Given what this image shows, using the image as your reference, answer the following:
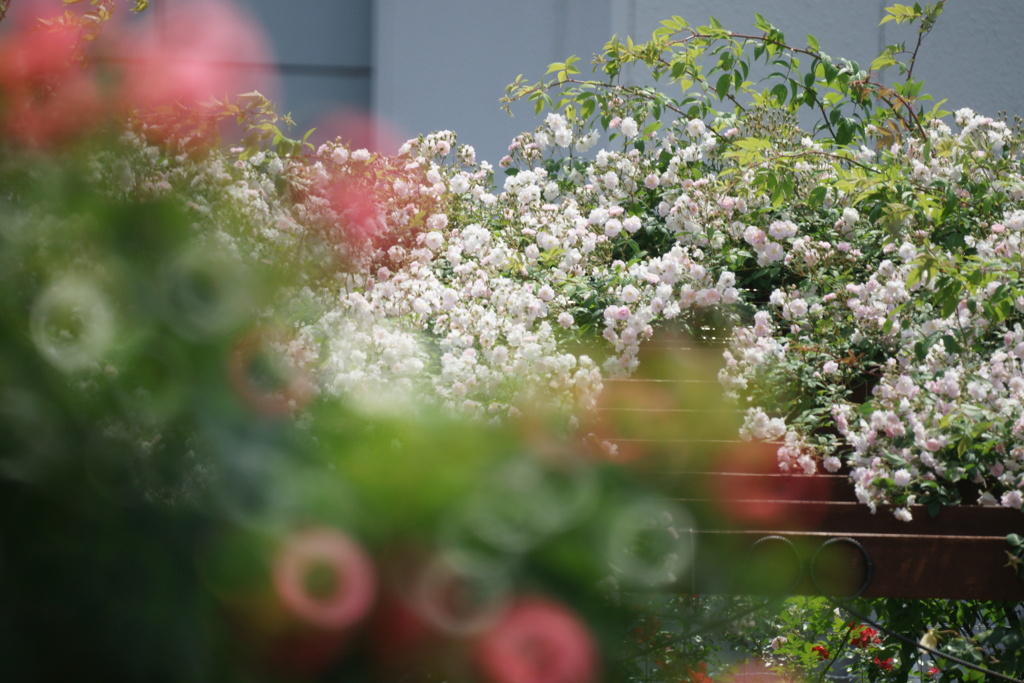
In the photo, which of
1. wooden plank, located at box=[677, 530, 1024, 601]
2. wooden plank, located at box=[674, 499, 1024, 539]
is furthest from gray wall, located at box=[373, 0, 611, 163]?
wooden plank, located at box=[677, 530, 1024, 601]

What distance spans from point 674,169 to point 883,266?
116 cm

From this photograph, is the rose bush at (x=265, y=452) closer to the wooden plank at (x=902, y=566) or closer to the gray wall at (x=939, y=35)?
the wooden plank at (x=902, y=566)

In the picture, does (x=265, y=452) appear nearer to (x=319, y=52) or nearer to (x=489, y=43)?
(x=489, y=43)

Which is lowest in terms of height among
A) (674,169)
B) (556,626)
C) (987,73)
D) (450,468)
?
(556,626)

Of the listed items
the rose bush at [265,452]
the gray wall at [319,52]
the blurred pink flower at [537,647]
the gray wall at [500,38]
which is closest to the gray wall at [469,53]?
the gray wall at [500,38]

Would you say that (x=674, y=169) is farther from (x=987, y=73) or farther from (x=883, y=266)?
(x=987, y=73)

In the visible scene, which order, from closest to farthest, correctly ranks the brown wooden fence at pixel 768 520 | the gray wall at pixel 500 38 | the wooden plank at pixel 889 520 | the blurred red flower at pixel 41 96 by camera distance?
1. the blurred red flower at pixel 41 96
2. the brown wooden fence at pixel 768 520
3. the wooden plank at pixel 889 520
4. the gray wall at pixel 500 38

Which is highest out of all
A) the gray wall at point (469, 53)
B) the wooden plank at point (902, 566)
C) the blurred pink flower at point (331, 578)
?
the gray wall at point (469, 53)

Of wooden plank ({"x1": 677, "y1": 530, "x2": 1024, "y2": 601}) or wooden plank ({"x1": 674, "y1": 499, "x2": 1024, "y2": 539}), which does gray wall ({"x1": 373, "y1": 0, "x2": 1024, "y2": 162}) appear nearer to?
wooden plank ({"x1": 674, "y1": 499, "x2": 1024, "y2": 539})

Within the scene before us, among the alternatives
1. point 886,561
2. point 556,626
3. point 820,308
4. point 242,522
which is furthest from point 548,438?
point 820,308

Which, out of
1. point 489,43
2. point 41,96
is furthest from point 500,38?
point 41,96

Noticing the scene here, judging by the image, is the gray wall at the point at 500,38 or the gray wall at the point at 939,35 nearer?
the gray wall at the point at 500,38

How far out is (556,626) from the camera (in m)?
0.66

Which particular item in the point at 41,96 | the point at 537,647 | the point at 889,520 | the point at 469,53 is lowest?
the point at 537,647
